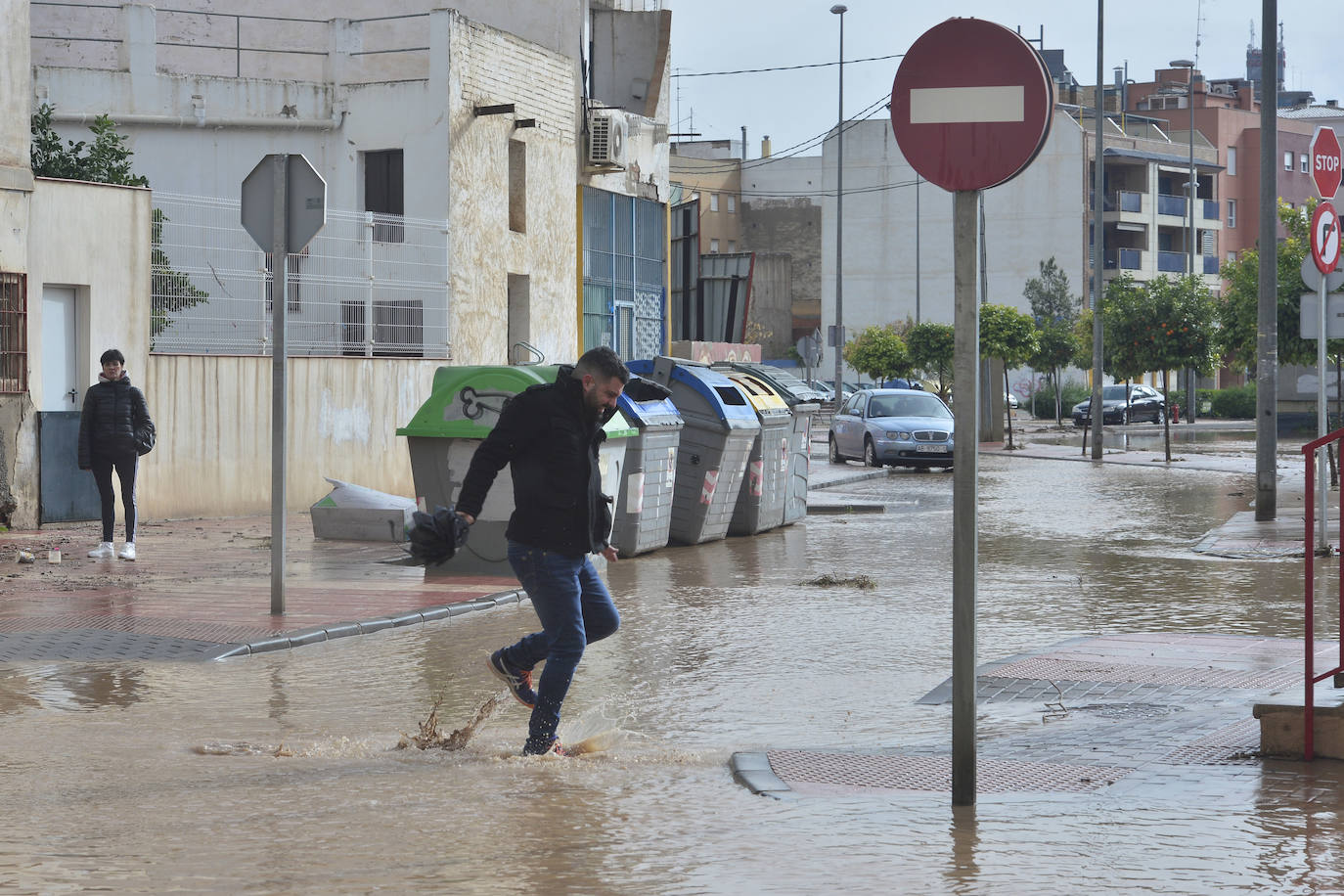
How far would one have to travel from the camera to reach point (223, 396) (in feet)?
63.3

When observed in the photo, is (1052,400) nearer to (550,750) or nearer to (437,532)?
(550,750)

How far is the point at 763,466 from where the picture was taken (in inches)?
711

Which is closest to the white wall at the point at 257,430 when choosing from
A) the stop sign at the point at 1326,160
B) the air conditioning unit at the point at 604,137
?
the stop sign at the point at 1326,160

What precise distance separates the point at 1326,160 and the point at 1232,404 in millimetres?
51703

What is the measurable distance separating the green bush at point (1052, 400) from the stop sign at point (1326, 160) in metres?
48.7

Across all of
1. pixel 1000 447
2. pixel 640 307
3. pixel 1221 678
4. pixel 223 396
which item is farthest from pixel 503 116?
pixel 1221 678

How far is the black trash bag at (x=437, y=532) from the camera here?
6.61 meters

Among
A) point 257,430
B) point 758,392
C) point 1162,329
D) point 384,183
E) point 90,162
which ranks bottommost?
point 257,430

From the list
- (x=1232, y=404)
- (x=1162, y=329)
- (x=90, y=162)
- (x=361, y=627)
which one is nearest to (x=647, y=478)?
(x=361, y=627)

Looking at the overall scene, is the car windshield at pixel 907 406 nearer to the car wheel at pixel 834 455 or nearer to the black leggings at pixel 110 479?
the car wheel at pixel 834 455

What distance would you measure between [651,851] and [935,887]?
0.89 m

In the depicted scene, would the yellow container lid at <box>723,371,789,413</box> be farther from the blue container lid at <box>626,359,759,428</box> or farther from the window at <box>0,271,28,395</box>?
the window at <box>0,271,28,395</box>

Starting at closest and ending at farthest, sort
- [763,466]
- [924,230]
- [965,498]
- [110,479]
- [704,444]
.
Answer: [965,498] → [110,479] → [704,444] → [763,466] → [924,230]

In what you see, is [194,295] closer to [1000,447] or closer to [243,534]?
[243,534]
